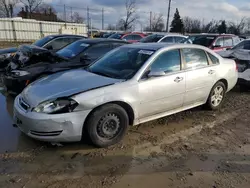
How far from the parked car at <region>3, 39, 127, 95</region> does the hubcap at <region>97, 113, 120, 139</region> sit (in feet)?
9.16

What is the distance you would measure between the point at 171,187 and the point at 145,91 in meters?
1.59

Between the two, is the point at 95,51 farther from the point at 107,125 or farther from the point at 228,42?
the point at 228,42

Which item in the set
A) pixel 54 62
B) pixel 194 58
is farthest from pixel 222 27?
pixel 194 58

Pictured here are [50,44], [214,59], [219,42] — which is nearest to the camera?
[214,59]

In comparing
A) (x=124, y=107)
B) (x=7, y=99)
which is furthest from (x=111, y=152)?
(x=7, y=99)

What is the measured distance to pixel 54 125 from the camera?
10.8 feet

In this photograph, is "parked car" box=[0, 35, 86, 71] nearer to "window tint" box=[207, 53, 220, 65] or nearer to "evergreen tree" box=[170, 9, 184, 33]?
"window tint" box=[207, 53, 220, 65]

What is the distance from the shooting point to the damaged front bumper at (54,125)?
328 centimetres

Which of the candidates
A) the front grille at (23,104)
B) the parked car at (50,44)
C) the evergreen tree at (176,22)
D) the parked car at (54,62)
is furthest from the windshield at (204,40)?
the evergreen tree at (176,22)

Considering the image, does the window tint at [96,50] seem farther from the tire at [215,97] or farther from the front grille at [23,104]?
the tire at [215,97]

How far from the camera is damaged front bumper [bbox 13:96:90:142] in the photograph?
3.28 m

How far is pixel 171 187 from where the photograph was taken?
283cm

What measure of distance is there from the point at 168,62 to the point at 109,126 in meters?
1.62

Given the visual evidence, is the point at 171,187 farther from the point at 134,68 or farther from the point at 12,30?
the point at 12,30
